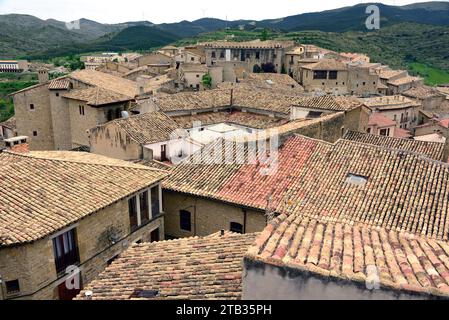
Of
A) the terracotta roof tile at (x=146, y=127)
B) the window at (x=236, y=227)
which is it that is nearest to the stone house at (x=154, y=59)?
the terracotta roof tile at (x=146, y=127)

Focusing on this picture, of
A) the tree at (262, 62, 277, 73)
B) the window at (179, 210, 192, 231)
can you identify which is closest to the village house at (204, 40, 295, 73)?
the tree at (262, 62, 277, 73)

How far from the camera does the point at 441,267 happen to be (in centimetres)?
598

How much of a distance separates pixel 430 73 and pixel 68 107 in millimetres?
79926

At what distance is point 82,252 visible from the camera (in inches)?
551

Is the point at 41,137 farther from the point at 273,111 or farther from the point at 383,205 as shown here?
the point at 383,205

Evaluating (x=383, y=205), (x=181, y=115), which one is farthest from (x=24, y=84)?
(x=383, y=205)

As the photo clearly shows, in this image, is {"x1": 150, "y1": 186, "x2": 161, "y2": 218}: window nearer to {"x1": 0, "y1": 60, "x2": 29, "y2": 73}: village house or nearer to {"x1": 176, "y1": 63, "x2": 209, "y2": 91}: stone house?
{"x1": 176, "y1": 63, "x2": 209, "y2": 91}: stone house

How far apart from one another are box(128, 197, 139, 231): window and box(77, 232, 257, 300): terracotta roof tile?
5250mm

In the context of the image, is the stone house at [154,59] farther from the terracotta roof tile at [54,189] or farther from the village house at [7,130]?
the terracotta roof tile at [54,189]

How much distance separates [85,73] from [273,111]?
719 inches

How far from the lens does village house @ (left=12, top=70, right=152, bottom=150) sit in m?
32.9

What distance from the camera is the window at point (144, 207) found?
17.1 m

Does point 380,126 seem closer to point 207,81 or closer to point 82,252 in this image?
point 207,81

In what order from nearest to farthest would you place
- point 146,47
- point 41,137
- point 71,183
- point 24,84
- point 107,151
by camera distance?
point 71,183 → point 107,151 → point 41,137 → point 24,84 → point 146,47
